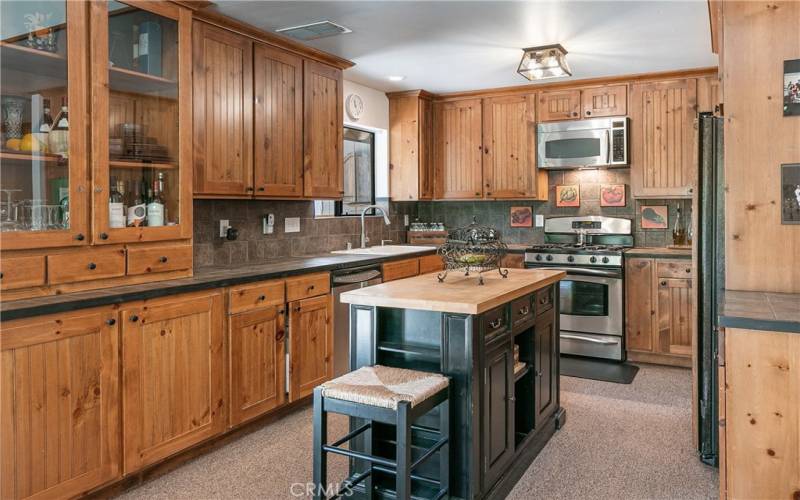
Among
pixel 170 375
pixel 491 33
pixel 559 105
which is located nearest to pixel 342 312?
pixel 170 375

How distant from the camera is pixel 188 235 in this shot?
3.10 metres

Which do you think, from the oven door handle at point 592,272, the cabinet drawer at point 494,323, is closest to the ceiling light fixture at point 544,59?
the oven door handle at point 592,272

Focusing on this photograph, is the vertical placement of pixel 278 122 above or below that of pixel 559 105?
below

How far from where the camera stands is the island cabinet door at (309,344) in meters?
3.59

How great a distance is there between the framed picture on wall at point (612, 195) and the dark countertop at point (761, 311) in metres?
3.21

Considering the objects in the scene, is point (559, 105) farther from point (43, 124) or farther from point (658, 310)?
point (43, 124)

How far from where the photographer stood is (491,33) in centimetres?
386

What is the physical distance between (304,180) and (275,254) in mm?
614

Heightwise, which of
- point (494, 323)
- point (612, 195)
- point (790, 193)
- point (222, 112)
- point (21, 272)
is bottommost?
point (494, 323)

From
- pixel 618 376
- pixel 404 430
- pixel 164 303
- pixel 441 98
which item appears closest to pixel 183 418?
pixel 164 303

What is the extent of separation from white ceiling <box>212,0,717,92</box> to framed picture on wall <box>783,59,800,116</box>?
1.09 metres

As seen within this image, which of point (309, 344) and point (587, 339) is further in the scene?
point (587, 339)

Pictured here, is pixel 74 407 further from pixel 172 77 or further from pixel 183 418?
pixel 172 77

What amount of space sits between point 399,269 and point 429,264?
62cm
